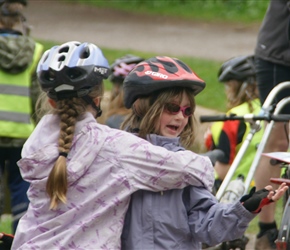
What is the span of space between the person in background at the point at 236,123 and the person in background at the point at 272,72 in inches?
16.3

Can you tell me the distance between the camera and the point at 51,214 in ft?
14.0

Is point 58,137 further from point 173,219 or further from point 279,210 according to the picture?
point 279,210

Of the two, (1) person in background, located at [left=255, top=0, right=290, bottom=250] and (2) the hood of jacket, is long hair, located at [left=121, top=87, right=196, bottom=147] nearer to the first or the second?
(2) the hood of jacket

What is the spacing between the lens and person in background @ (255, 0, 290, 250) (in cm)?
699

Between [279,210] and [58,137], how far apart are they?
4.64 meters

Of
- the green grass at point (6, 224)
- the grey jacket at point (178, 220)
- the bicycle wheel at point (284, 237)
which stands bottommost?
the green grass at point (6, 224)

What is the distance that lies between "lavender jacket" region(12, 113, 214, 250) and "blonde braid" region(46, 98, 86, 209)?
0.12ft

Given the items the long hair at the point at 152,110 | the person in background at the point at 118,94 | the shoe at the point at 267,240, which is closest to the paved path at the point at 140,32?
the person in background at the point at 118,94

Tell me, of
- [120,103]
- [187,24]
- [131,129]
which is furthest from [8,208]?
[187,24]

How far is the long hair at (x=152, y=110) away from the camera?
448cm

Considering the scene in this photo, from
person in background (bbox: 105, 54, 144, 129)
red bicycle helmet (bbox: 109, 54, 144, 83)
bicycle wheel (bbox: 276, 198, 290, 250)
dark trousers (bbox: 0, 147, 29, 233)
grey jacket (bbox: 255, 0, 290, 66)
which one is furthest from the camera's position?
red bicycle helmet (bbox: 109, 54, 144, 83)

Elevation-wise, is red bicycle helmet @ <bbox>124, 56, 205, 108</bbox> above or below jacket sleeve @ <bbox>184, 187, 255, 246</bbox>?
above

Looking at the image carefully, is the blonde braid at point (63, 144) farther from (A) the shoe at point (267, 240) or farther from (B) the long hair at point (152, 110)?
(A) the shoe at point (267, 240)

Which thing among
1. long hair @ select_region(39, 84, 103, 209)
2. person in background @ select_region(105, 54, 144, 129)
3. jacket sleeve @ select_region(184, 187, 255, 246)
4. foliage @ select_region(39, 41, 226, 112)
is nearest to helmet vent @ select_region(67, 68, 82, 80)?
long hair @ select_region(39, 84, 103, 209)
